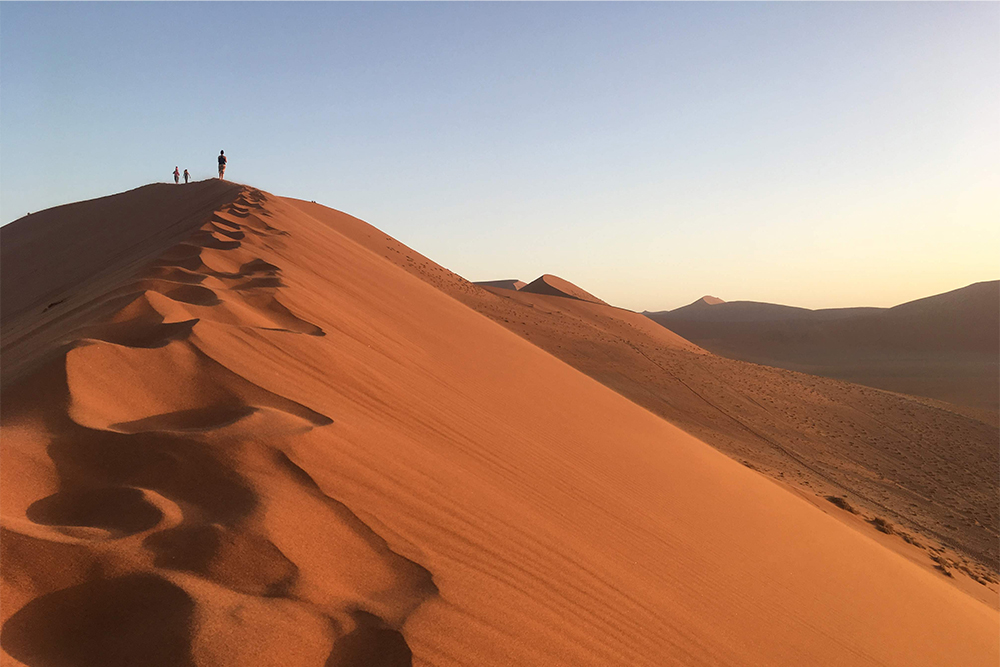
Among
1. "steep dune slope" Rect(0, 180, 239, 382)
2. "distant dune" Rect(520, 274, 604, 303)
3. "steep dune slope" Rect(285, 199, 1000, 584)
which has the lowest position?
"steep dune slope" Rect(285, 199, 1000, 584)

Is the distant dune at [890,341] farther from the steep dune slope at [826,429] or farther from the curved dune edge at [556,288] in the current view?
the steep dune slope at [826,429]

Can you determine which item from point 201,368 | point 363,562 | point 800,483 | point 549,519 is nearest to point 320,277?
point 201,368

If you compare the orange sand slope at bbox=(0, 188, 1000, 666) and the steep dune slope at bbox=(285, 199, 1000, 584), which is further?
the steep dune slope at bbox=(285, 199, 1000, 584)

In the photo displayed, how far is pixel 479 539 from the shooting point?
8.73ft

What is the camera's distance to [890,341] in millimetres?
47844

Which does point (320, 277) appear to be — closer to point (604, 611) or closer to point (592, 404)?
point (592, 404)

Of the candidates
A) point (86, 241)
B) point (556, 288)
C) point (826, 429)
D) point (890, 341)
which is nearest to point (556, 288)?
point (556, 288)

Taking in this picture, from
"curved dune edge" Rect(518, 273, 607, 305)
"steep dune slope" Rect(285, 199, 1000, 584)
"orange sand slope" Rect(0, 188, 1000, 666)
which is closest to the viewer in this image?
"orange sand slope" Rect(0, 188, 1000, 666)

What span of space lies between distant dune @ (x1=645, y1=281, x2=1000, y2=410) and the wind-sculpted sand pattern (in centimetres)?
3476

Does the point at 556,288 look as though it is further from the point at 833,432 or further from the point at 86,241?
the point at 86,241

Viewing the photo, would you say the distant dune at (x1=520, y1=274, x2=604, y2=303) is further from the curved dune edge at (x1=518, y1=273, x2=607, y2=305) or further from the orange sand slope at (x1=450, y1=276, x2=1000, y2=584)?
the orange sand slope at (x1=450, y1=276, x2=1000, y2=584)

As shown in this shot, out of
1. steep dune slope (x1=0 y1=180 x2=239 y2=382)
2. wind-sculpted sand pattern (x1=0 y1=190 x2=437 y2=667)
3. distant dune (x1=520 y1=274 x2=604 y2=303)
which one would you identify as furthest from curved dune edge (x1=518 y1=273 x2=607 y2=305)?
wind-sculpted sand pattern (x1=0 y1=190 x2=437 y2=667)

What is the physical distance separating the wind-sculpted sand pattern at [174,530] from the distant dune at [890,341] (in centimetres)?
3476

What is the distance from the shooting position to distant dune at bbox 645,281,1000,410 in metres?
35.4
